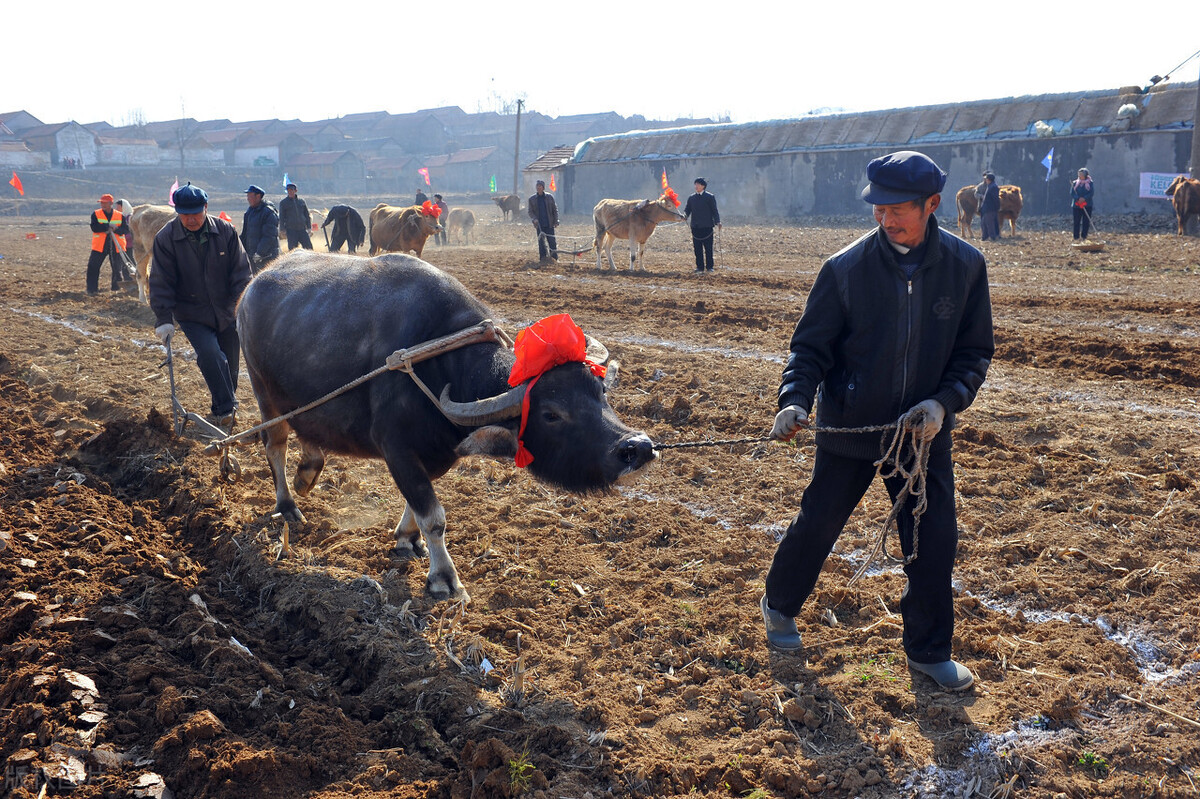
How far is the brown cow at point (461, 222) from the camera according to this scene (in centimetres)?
3178

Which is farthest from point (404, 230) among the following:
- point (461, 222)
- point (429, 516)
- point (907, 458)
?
point (907, 458)

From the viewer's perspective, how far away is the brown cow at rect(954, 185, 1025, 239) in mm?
22712

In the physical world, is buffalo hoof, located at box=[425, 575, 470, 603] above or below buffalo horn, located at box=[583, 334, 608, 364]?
below

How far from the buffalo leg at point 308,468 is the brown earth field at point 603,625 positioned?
229 millimetres

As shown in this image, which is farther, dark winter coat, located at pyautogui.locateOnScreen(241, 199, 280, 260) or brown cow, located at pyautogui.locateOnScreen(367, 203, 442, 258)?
brown cow, located at pyautogui.locateOnScreen(367, 203, 442, 258)

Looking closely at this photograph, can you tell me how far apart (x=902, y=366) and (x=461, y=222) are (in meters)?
29.9

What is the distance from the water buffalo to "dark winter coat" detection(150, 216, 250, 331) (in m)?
1.33

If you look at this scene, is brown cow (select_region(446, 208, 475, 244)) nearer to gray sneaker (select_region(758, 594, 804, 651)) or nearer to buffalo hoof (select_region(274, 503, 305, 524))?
buffalo hoof (select_region(274, 503, 305, 524))

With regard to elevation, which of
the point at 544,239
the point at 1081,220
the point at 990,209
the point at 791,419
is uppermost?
the point at 990,209

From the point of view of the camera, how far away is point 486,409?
423cm

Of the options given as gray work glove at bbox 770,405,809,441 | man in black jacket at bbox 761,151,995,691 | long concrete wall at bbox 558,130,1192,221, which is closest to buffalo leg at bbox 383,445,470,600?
man in black jacket at bbox 761,151,995,691

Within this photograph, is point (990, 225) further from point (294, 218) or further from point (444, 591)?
point (444, 591)

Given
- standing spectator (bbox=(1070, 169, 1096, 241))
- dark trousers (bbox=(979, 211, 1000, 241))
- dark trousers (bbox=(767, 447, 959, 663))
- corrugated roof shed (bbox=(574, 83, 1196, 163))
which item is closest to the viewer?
dark trousers (bbox=(767, 447, 959, 663))

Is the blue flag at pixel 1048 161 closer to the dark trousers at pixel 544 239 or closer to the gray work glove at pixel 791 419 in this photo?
the dark trousers at pixel 544 239
